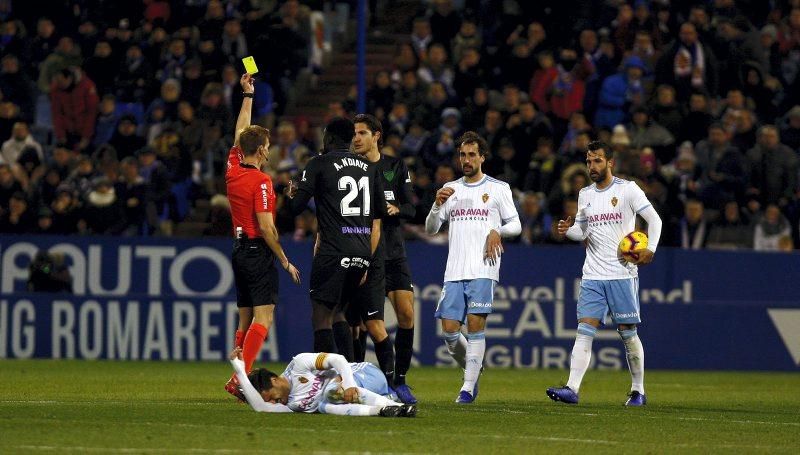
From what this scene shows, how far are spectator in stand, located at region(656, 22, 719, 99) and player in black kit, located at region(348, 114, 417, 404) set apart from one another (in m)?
11.5

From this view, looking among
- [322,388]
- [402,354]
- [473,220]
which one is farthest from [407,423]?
[473,220]

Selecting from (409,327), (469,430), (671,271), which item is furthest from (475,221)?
(671,271)

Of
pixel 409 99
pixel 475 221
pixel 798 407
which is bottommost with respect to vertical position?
pixel 798 407

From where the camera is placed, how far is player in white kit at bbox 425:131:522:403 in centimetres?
1445

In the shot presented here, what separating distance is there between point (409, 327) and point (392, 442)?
151 inches

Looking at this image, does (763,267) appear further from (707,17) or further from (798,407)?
(798,407)

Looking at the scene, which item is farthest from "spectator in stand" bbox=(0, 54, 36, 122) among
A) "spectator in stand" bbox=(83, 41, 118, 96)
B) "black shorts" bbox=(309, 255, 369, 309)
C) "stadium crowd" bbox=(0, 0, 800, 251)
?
"black shorts" bbox=(309, 255, 369, 309)

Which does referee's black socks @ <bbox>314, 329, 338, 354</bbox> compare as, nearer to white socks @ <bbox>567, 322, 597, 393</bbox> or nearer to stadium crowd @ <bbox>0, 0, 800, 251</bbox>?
white socks @ <bbox>567, 322, 597, 393</bbox>

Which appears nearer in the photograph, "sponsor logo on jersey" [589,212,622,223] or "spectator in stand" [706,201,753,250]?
"sponsor logo on jersey" [589,212,622,223]

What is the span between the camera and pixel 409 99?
26391mm

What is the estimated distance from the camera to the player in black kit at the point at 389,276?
13.8 m

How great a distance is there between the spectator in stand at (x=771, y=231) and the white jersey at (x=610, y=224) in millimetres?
8791

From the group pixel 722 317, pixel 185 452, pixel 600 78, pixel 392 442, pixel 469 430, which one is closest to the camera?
pixel 185 452

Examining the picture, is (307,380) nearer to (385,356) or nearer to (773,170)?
(385,356)
